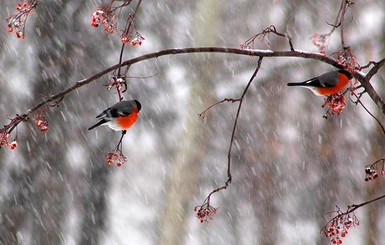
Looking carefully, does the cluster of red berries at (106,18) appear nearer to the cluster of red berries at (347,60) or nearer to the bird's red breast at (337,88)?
the cluster of red berries at (347,60)

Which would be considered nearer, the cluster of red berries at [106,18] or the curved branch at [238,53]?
the curved branch at [238,53]

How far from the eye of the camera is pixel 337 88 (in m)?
2.12

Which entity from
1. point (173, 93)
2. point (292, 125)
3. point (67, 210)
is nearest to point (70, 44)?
point (173, 93)

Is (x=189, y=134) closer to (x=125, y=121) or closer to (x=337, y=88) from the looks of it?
(x=125, y=121)

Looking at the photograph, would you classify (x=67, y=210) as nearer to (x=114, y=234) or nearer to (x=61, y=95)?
(x=114, y=234)

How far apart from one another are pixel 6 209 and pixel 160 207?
66.3 inches

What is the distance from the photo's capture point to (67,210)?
660cm

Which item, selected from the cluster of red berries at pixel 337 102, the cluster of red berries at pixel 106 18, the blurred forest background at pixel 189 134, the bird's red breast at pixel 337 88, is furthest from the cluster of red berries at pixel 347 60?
the blurred forest background at pixel 189 134

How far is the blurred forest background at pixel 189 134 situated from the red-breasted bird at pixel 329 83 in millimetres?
3743

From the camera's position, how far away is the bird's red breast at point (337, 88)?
211 cm

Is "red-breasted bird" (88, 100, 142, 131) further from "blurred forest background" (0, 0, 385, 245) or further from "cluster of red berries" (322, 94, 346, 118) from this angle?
"blurred forest background" (0, 0, 385, 245)

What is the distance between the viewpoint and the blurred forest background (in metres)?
6.07

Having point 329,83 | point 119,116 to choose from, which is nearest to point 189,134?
point 119,116

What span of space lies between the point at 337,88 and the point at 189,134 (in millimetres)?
4726
